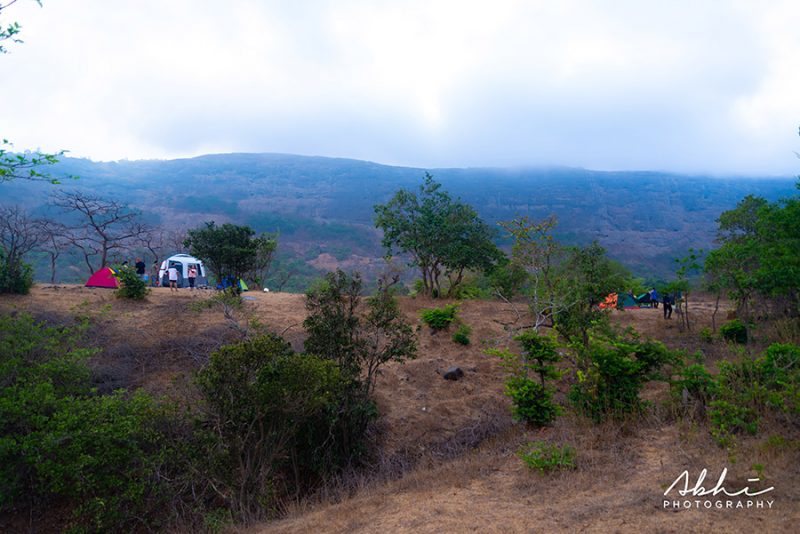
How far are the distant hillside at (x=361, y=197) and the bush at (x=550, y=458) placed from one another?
161ft

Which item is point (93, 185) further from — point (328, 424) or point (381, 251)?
point (328, 424)

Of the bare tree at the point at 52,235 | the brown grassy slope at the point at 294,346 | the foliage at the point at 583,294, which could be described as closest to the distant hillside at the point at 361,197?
the bare tree at the point at 52,235

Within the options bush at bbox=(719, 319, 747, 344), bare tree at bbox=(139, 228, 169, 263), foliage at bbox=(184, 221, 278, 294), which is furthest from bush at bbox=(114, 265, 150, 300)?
bush at bbox=(719, 319, 747, 344)

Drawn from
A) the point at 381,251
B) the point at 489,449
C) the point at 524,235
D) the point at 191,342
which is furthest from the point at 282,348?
the point at 381,251

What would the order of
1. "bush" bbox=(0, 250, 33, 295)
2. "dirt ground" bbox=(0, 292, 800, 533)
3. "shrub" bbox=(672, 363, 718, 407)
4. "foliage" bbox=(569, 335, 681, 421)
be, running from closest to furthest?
"dirt ground" bbox=(0, 292, 800, 533) → "shrub" bbox=(672, 363, 718, 407) → "foliage" bbox=(569, 335, 681, 421) → "bush" bbox=(0, 250, 33, 295)

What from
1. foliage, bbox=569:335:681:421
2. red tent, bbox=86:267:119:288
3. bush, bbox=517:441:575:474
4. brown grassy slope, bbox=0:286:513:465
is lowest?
brown grassy slope, bbox=0:286:513:465

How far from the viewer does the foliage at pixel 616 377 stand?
7.38 metres

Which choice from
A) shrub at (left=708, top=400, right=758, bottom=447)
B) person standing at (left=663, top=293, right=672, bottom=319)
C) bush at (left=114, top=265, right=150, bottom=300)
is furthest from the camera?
person standing at (left=663, top=293, right=672, bottom=319)

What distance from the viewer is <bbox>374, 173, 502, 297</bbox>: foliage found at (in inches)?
780

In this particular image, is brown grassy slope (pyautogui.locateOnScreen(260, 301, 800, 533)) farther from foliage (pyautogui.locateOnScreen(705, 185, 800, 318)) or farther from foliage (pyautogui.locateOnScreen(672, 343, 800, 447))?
foliage (pyautogui.locateOnScreen(705, 185, 800, 318))

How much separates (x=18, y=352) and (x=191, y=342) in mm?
4823

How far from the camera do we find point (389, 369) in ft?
45.6

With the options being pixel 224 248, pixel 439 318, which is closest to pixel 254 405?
pixel 439 318

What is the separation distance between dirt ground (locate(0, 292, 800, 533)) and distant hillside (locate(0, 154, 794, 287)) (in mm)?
40722
